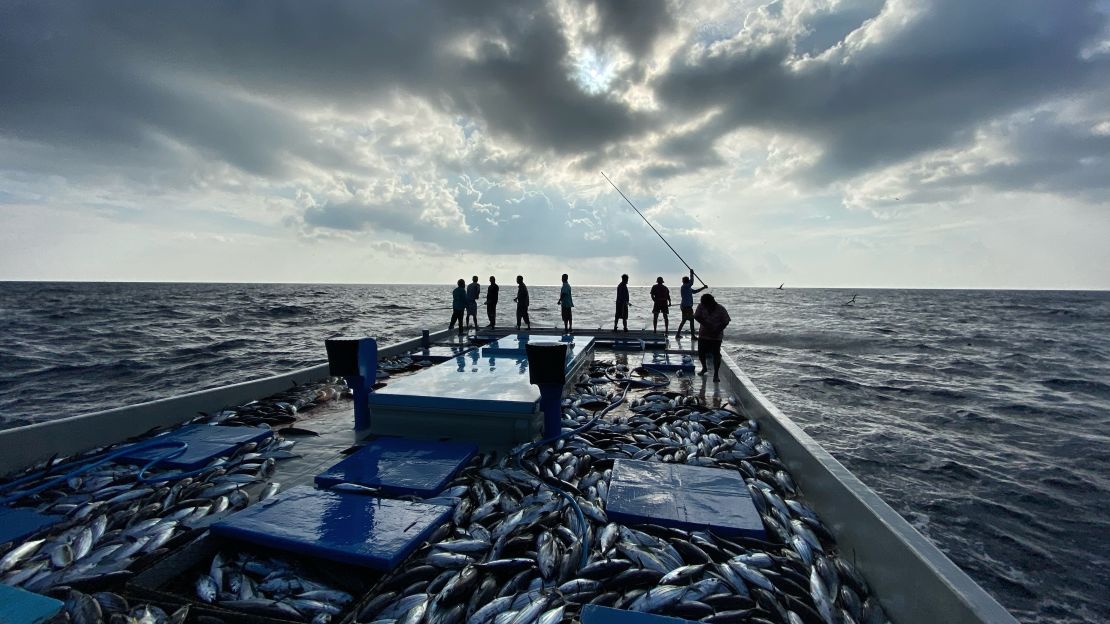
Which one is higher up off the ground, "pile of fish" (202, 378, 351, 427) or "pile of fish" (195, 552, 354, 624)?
"pile of fish" (202, 378, 351, 427)

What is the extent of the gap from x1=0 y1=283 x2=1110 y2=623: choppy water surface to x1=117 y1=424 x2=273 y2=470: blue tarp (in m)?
10.6

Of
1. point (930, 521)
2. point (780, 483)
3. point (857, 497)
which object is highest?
point (857, 497)

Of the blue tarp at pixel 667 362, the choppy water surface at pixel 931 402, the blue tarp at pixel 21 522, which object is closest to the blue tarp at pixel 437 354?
the blue tarp at pixel 667 362

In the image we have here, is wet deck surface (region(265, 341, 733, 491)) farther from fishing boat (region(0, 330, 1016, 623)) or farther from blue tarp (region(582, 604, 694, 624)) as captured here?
blue tarp (region(582, 604, 694, 624))

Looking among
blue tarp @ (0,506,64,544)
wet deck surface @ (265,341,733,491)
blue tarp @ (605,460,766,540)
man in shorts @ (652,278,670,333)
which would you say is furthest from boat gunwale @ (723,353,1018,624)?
man in shorts @ (652,278,670,333)

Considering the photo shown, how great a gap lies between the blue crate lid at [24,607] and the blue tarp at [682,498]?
167 inches

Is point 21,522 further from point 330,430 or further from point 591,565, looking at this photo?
point 591,565

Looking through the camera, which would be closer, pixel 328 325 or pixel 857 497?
pixel 857 497

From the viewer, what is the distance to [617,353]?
15.0m

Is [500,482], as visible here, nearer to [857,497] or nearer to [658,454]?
[658,454]

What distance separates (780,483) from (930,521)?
5061 mm

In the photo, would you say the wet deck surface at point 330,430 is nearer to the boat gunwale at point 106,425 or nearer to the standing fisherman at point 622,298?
the boat gunwale at point 106,425

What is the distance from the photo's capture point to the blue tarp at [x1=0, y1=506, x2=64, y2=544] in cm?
409

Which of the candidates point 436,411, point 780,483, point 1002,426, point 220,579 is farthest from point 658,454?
point 1002,426
